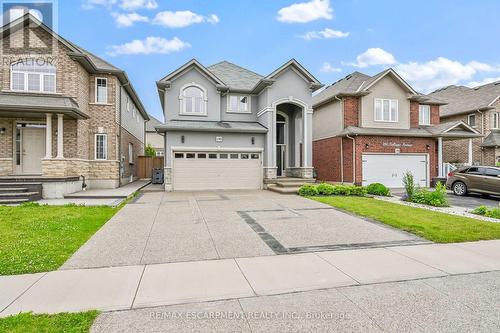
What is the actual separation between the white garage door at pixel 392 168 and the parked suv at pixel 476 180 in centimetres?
294

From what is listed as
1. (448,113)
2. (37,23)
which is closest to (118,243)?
(37,23)

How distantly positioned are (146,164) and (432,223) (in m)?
22.9

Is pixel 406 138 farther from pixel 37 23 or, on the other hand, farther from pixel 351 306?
pixel 37 23

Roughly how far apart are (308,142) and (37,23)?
1526 cm

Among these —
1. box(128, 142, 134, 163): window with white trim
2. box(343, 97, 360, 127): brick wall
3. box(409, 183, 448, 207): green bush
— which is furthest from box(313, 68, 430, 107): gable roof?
box(128, 142, 134, 163): window with white trim

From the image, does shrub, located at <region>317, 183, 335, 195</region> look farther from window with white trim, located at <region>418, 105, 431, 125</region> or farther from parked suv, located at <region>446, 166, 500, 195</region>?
window with white trim, located at <region>418, 105, 431, 125</region>

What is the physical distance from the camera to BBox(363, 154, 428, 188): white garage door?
1759 cm

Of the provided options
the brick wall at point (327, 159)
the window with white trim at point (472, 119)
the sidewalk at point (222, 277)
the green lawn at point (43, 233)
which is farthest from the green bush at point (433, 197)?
the window with white trim at point (472, 119)

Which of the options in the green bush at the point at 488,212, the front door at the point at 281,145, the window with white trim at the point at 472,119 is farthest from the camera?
the window with white trim at the point at 472,119

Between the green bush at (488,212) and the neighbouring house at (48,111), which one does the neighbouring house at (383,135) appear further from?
the neighbouring house at (48,111)

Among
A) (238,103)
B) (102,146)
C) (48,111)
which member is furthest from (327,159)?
(48,111)

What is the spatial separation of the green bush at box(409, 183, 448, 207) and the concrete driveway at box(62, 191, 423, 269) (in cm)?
480

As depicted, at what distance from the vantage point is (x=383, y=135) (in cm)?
1766

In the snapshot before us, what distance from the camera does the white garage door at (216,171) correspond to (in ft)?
52.4
